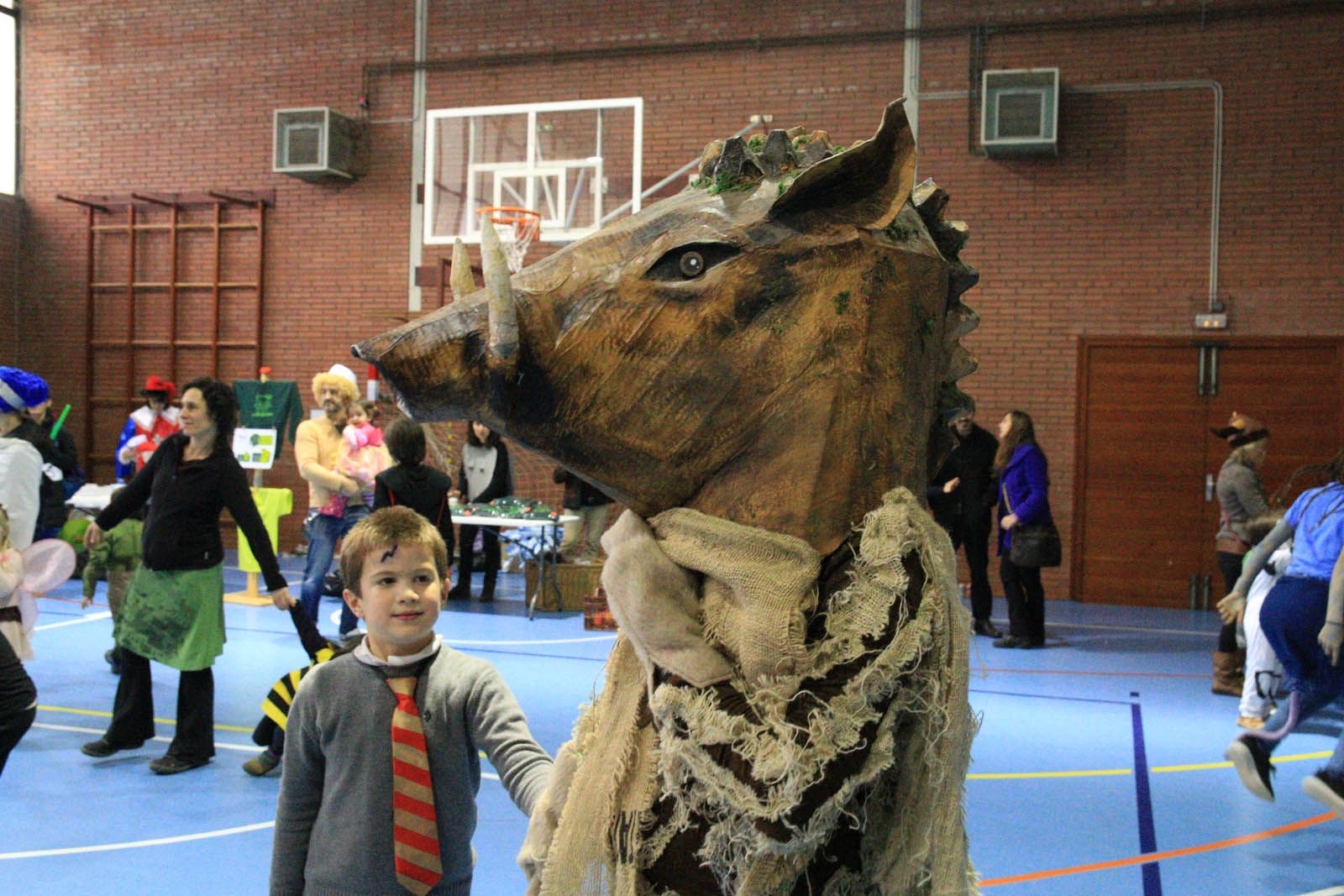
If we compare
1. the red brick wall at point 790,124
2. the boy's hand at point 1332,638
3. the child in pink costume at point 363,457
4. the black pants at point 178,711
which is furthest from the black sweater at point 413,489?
the red brick wall at point 790,124

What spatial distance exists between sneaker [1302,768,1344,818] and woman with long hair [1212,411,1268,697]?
3.06 meters

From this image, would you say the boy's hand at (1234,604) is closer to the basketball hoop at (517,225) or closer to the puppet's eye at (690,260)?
the puppet's eye at (690,260)

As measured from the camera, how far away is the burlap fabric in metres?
1.01

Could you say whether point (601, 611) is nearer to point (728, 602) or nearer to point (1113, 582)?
point (1113, 582)

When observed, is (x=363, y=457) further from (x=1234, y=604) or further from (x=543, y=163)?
(x=1234, y=604)

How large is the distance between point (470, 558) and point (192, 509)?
18.7 feet

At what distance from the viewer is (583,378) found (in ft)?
3.65

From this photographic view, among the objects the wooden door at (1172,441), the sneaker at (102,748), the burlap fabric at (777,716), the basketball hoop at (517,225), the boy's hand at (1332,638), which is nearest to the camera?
the burlap fabric at (777,716)

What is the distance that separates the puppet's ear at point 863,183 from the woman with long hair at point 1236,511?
7143 millimetres

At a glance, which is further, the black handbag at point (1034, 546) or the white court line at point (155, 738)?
the black handbag at point (1034, 546)

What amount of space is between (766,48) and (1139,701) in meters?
8.25

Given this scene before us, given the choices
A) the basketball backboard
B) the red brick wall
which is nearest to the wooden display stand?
the red brick wall

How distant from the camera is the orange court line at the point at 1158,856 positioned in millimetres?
4109

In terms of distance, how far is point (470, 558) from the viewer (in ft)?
35.1
